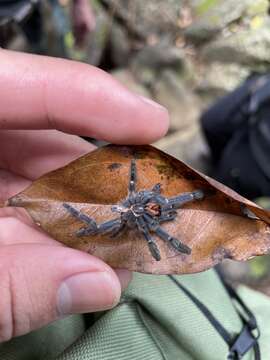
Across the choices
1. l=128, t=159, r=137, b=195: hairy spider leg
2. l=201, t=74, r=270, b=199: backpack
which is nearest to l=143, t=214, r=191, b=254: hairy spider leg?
l=128, t=159, r=137, b=195: hairy spider leg

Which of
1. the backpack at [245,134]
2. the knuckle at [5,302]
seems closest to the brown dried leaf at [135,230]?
the knuckle at [5,302]

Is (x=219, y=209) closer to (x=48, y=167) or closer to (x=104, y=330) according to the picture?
(x=104, y=330)

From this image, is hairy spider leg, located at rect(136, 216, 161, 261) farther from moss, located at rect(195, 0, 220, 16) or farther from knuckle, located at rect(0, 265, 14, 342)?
moss, located at rect(195, 0, 220, 16)

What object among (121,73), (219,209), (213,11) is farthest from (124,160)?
(213,11)

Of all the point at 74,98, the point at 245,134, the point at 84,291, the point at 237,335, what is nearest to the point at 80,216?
the point at 84,291

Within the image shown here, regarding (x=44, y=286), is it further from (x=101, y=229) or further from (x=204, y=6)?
(x=204, y=6)

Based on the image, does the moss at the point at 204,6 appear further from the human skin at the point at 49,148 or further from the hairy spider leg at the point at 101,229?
the hairy spider leg at the point at 101,229
